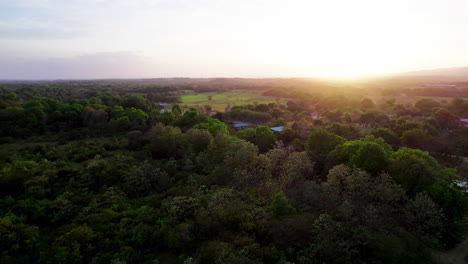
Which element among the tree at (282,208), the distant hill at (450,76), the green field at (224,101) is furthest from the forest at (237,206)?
the distant hill at (450,76)

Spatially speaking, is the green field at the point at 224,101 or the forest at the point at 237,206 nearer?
the forest at the point at 237,206

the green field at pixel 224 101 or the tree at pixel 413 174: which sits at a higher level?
the green field at pixel 224 101

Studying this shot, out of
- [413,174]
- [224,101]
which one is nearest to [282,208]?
[413,174]

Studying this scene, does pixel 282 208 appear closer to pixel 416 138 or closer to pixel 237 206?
pixel 237 206

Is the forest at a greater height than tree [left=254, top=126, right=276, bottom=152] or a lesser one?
lesser


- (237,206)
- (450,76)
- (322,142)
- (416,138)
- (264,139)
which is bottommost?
(237,206)

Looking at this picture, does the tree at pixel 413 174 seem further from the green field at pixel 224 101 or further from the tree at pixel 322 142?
the green field at pixel 224 101

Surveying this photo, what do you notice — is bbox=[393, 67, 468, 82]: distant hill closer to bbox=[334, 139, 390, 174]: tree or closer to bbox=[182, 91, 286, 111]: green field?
bbox=[182, 91, 286, 111]: green field

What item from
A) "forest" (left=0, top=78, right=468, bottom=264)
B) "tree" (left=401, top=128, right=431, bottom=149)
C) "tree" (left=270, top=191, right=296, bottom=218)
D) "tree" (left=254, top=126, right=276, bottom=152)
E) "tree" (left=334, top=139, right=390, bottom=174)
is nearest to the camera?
"forest" (left=0, top=78, right=468, bottom=264)

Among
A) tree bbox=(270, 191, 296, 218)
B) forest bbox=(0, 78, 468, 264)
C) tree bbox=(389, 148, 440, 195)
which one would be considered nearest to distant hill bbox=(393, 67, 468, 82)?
forest bbox=(0, 78, 468, 264)

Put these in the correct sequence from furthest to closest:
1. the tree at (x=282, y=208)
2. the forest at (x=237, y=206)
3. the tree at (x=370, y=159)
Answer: the tree at (x=370, y=159) < the tree at (x=282, y=208) < the forest at (x=237, y=206)

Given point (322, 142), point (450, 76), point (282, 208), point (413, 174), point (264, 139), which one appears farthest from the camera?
point (450, 76)
